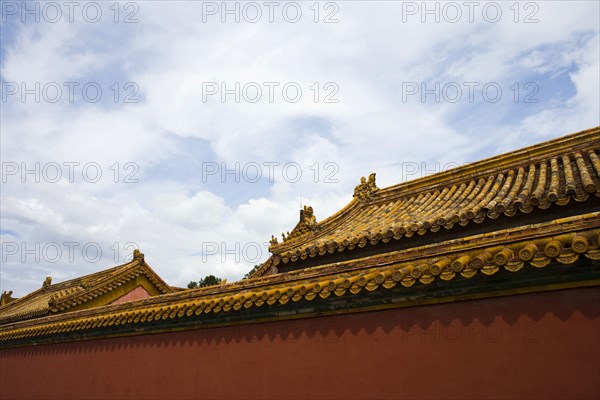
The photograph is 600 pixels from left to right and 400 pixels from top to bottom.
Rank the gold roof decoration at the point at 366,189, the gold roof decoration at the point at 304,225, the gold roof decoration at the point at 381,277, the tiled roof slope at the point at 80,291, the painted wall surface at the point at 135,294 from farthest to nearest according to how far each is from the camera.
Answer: the painted wall surface at the point at 135,294
the tiled roof slope at the point at 80,291
the gold roof decoration at the point at 366,189
the gold roof decoration at the point at 304,225
the gold roof decoration at the point at 381,277

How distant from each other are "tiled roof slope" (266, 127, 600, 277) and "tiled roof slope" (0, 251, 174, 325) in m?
7.11

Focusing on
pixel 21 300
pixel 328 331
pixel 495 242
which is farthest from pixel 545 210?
pixel 21 300

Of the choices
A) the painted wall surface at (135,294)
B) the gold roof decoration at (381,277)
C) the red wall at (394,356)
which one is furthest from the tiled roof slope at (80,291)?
the red wall at (394,356)

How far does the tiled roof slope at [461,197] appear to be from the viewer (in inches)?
255

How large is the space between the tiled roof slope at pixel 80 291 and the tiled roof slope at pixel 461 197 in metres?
7.11

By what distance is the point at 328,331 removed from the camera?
5121 millimetres

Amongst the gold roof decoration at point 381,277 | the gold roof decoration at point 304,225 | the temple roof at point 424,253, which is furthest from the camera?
the gold roof decoration at point 304,225

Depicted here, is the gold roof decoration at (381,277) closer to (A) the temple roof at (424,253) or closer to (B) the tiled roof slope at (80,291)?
(A) the temple roof at (424,253)

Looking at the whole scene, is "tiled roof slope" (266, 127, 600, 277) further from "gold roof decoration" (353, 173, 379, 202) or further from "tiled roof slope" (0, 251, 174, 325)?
"tiled roof slope" (0, 251, 174, 325)

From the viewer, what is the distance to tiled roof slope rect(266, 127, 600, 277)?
6.48 metres

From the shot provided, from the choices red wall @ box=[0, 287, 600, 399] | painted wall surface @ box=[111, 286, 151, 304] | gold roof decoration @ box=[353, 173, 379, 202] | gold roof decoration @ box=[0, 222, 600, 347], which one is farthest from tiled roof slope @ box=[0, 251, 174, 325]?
gold roof decoration @ box=[353, 173, 379, 202]

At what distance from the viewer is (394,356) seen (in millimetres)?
4543

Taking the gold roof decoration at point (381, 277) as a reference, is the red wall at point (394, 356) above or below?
below

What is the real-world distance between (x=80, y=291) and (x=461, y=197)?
11103 millimetres
